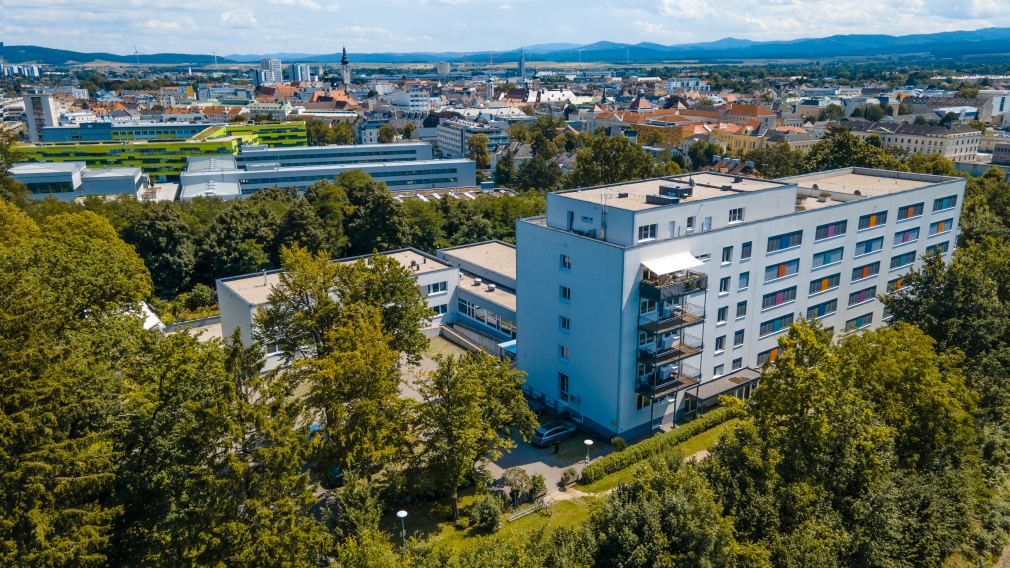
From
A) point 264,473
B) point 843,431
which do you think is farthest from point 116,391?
point 843,431

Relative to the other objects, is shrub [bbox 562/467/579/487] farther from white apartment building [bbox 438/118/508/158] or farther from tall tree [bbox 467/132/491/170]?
white apartment building [bbox 438/118/508/158]

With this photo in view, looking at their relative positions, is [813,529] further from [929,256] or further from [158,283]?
[158,283]

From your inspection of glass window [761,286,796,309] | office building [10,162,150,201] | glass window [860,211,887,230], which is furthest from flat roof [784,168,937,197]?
office building [10,162,150,201]

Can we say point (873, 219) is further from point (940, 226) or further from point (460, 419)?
point (460, 419)

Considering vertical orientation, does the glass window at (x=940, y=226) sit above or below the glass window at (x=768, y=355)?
above

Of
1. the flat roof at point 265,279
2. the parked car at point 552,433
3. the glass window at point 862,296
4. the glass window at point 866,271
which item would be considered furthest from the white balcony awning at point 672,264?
the glass window at point 862,296

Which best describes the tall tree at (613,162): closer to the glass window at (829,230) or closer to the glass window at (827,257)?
the glass window at (827,257)

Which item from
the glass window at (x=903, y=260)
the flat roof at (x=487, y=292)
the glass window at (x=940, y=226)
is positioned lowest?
the flat roof at (x=487, y=292)

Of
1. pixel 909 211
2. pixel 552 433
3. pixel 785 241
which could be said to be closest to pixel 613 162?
pixel 909 211
